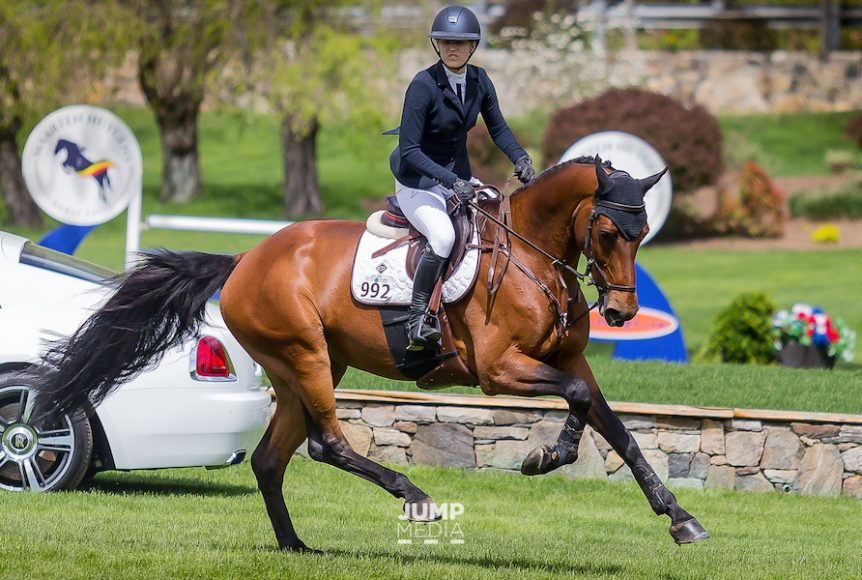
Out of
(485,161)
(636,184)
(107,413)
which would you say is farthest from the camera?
(485,161)

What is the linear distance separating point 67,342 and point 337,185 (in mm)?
27041

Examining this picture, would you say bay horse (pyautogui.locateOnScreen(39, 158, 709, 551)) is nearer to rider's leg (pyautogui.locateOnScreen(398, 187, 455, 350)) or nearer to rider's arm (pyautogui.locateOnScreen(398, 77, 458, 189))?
rider's leg (pyautogui.locateOnScreen(398, 187, 455, 350))

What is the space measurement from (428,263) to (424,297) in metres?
0.17

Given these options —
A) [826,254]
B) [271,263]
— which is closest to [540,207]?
[271,263]

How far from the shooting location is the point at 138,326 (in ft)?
25.1

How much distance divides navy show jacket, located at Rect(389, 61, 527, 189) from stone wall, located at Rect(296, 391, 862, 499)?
122 inches

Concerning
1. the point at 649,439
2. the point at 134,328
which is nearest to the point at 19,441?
the point at 134,328

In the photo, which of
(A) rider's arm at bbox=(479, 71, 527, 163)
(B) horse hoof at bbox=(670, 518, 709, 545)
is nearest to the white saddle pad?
(A) rider's arm at bbox=(479, 71, 527, 163)

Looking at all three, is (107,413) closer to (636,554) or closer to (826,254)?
(636,554)

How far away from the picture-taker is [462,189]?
6820 millimetres

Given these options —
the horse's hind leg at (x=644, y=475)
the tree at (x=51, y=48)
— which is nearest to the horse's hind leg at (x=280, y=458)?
the horse's hind leg at (x=644, y=475)

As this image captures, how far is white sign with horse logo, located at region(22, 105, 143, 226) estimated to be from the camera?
13406mm

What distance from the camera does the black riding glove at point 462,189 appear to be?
6.80 metres

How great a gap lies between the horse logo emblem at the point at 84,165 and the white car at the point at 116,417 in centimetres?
500
